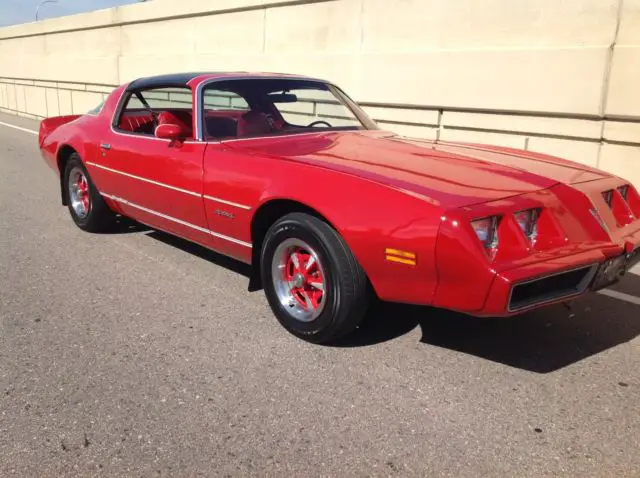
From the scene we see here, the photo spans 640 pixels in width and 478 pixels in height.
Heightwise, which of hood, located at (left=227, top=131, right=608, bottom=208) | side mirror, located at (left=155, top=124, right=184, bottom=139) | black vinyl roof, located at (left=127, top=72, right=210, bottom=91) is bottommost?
hood, located at (left=227, top=131, right=608, bottom=208)

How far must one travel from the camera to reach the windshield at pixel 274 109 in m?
4.17

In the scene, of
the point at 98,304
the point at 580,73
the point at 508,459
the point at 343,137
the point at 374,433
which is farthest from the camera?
the point at 580,73

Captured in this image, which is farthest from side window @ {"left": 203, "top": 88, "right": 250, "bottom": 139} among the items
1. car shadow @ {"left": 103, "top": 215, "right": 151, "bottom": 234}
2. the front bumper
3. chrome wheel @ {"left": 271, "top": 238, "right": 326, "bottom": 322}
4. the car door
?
the front bumper

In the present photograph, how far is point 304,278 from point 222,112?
1.64m

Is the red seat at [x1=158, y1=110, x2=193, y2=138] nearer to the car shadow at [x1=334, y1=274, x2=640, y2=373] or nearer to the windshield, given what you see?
the windshield

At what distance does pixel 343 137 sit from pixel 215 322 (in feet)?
5.13

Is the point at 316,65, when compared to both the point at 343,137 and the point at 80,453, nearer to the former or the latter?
the point at 343,137

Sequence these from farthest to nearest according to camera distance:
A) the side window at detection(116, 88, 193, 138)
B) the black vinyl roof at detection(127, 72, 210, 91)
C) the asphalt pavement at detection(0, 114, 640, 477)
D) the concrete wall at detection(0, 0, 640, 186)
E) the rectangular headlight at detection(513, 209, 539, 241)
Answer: the concrete wall at detection(0, 0, 640, 186) → the side window at detection(116, 88, 193, 138) → the black vinyl roof at detection(127, 72, 210, 91) → the rectangular headlight at detection(513, 209, 539, 241) → the asphalt pavement at detection(0, 114, 640, 477)

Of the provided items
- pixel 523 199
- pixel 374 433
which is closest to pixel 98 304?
pixel 374 433

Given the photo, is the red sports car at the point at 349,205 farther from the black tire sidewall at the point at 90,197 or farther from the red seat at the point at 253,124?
the black tire sidewall at the point at 90,197

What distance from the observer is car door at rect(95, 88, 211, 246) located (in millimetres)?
4090

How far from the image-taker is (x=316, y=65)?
35.6 feet

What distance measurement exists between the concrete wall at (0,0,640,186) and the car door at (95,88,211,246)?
4.46 m

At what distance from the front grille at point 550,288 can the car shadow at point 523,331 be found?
48 cm
